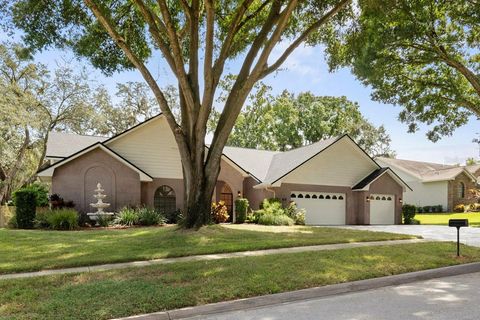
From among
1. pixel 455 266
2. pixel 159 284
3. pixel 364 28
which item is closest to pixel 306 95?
pixel 364 28

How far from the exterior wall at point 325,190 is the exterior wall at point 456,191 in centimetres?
1866

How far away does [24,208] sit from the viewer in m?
16.9

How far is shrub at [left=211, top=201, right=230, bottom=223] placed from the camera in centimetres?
2136

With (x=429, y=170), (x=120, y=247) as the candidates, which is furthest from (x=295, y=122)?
(x=120, y=247)

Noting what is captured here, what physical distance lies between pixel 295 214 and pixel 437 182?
24545mm

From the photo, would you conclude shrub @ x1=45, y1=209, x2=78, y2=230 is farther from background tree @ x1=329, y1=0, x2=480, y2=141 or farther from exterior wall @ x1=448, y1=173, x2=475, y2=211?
exterior wall @ x1=448, y1=173, x2=475, y2=211

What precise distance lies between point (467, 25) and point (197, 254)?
63.6 ft

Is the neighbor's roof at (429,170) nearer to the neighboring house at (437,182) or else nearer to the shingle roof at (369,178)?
the neighboring house at (437,182)

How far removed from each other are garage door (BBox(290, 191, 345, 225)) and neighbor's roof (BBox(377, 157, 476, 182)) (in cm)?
1866

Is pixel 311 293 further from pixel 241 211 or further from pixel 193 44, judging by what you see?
pixel 241 211

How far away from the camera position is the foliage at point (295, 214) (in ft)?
69.9

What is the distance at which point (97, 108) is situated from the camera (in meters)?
34.7

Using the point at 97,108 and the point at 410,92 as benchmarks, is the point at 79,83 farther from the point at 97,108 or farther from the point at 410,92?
the point at 410,92

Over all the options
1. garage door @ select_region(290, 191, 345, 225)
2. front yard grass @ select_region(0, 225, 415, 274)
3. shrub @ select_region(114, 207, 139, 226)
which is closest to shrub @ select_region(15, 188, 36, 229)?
shrub @ select_region(114, 207, 139, 226)
